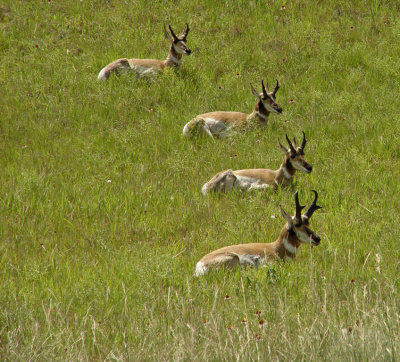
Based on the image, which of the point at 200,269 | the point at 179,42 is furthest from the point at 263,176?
the point at 179,42

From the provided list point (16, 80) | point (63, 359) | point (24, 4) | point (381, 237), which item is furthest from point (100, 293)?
point (24, 4)

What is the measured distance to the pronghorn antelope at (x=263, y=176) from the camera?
32.5ft

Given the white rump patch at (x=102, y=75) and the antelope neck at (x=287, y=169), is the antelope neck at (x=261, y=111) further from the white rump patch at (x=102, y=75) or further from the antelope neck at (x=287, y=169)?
the white rump patch at (x=102, y=75)

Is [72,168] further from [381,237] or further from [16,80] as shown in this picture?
[381,237]

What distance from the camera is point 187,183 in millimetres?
10281

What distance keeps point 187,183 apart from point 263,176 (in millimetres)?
1117

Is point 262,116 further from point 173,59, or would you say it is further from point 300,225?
point 300,225

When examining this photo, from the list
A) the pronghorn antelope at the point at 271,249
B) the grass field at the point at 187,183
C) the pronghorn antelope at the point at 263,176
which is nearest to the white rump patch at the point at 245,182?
the pronghorn antelope at the point at 263,176

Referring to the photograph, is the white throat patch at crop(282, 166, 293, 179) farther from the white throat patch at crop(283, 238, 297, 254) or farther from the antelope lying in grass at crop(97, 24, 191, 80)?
the antelope lying in grass at crop(97, 24, 191, 80)

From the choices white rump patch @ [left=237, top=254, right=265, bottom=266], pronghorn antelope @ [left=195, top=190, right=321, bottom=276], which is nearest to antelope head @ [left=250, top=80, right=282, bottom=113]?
pronghorn antelope @ [left=195, top=190, right=321, bottom=276]

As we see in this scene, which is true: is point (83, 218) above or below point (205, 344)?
below

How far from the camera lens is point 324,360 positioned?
523 cm

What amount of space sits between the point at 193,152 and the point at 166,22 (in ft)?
19.2

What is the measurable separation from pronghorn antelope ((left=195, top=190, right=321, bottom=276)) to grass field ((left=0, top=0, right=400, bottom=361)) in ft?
0.52
